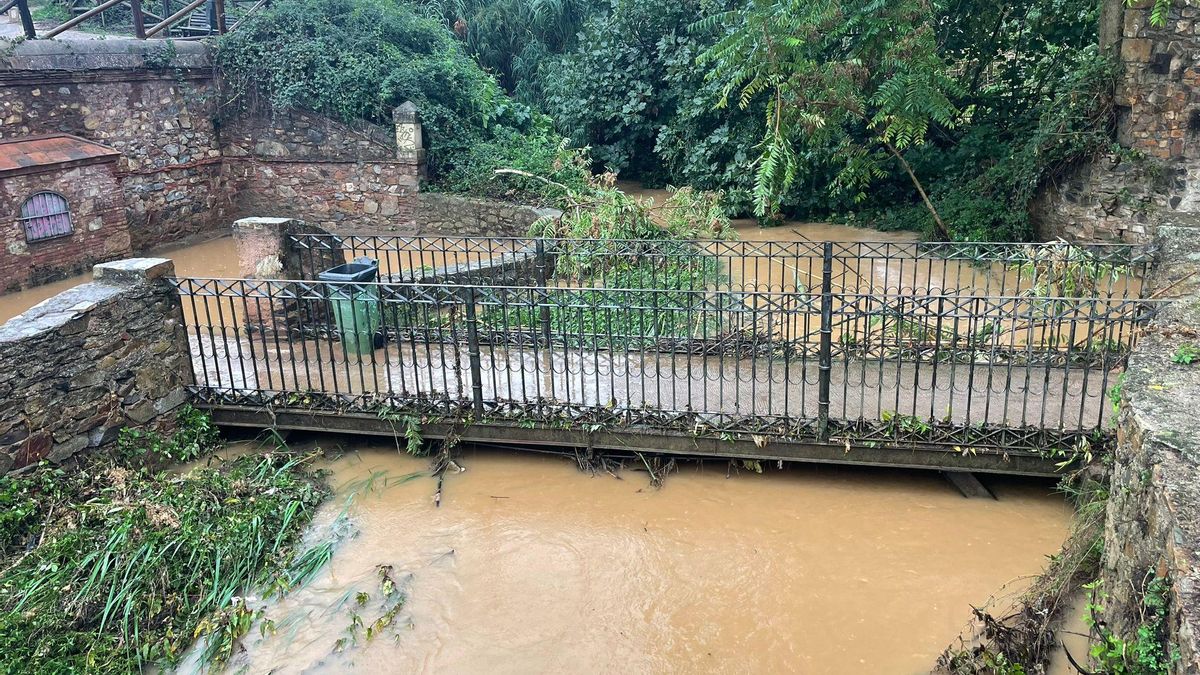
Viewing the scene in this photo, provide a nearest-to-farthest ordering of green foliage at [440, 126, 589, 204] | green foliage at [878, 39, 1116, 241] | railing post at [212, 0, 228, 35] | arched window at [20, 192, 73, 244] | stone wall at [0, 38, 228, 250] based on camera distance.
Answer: green foliage at [878, 39, 1116, 241] < arched window at [20, 192, 73, 244] < stone wall at [0, 38, 228, 250] < green foliage at [440, 126, 589, 204] < railing post at [212, 0, 228, 35]

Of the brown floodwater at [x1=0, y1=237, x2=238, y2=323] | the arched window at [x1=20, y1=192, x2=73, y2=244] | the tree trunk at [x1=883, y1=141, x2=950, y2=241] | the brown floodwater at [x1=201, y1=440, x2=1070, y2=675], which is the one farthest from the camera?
the tree trunk at [x1=883, y1=141, x2=950, y2=241]

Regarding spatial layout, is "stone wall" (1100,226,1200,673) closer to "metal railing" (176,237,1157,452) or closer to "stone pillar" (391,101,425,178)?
"metal railing" (176,237,1157,452)

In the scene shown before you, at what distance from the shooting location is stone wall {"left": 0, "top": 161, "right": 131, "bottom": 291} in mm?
11583

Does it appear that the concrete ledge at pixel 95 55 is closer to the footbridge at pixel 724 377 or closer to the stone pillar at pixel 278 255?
the stone pillar at pixel 278 255

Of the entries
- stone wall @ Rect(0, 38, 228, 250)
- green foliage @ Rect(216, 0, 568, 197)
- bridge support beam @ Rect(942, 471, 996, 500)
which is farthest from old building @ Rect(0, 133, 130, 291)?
bridge support beam @ Rect(942, 471, 996, 500)

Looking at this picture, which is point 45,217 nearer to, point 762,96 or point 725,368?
point 725,368

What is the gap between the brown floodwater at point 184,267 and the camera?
37.6 ft

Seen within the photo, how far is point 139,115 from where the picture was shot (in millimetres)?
13781

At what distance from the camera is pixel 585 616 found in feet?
17.0

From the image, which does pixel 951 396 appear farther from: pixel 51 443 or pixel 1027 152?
pixel 1027 152

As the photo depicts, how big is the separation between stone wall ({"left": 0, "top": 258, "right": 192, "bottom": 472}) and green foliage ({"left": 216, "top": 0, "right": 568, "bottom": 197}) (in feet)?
25.6

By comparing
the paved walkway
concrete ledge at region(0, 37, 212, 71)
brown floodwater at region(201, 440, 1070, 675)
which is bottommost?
brown floodwater at region(201, 440, 1070, 675)

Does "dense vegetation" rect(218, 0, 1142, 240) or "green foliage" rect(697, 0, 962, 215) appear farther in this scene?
"dense vegetation" rect(218, 0, 1142, 240)

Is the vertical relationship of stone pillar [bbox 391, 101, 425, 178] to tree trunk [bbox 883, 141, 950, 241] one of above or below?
above
